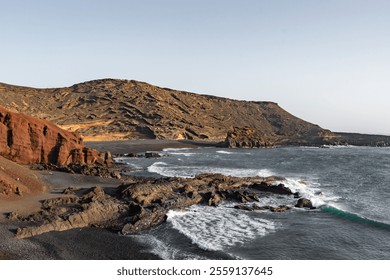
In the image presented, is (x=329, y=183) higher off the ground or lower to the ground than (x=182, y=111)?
lower

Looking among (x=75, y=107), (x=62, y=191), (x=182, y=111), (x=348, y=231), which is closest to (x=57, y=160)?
(x=62, y=191)

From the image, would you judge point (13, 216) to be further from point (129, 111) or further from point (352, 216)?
point (129, 111)

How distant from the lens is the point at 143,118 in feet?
332

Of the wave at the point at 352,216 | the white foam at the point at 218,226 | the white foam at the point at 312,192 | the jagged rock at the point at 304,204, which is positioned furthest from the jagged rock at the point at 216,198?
the wave at the point at 352,216

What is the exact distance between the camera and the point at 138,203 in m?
22.4

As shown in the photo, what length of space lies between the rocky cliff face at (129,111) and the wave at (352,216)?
7123 centimetres

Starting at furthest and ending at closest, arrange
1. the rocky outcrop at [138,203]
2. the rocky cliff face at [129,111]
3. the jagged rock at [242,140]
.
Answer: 1. the jagged rock at [242,140]
2. the rocky cliff face at [129,111]
3. the rocky outcrop at [138,203]

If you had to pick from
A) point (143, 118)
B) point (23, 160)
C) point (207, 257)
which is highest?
point (143, 118)

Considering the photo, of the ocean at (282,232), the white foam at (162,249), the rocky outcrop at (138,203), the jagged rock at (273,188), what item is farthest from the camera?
the jagged rock at (273,188)

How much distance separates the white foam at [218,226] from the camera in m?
17.5

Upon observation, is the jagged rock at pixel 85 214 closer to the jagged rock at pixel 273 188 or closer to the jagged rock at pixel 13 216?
the jagged rock at pixel 13 216

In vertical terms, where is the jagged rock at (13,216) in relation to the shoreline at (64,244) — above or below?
above

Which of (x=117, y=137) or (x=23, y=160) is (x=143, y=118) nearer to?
(x=117, y=137)

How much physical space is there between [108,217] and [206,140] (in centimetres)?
8652
